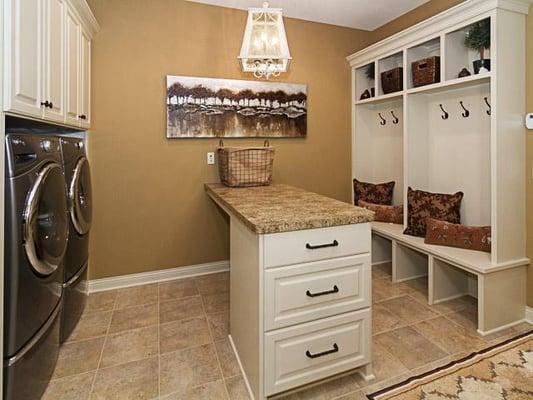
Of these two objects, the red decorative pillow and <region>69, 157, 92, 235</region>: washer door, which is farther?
the red decorative pillow

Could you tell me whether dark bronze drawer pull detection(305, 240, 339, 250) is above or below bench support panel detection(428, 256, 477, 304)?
above

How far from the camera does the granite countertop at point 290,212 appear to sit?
138 cm

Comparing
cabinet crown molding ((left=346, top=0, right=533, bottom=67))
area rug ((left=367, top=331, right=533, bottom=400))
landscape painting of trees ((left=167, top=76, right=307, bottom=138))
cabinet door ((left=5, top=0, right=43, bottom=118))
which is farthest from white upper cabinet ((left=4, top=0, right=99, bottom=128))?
cabinet crown molding ((left=346, top=0, right=533, bottom=67))

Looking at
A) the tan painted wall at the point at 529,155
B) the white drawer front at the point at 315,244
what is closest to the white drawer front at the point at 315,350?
the white drawer front at the point at 315,244

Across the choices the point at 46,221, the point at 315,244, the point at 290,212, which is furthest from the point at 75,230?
the point at 315,244

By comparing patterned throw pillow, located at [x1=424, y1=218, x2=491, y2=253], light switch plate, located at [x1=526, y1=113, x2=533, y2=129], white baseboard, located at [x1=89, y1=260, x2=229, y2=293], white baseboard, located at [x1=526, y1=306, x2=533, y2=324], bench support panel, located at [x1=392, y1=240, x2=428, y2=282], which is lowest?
white baseboard, located at [x1=526, y1=306, x2=533, y2=324]

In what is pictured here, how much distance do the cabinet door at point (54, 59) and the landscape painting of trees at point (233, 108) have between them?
98cm

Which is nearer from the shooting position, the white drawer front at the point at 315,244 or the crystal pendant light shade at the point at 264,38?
the white drawer front at the point at 315,244

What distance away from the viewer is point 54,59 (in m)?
1.79

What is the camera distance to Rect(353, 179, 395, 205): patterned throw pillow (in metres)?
3.25

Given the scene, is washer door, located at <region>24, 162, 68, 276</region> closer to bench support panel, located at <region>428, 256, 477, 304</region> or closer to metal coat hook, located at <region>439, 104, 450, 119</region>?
bench support panel, located at <region>428, 256, 477, 304</region>

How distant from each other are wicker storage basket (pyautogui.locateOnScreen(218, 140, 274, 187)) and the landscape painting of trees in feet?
1.27

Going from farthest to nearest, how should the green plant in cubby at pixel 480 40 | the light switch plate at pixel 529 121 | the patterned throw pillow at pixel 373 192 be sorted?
the patterned throw pillow at pixel 373 192 < the green plant in cubby at pixel 480 40 < the light switch plate at pixel 529 121

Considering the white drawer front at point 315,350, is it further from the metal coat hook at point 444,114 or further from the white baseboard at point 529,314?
the metal coat hook at point 444,114
